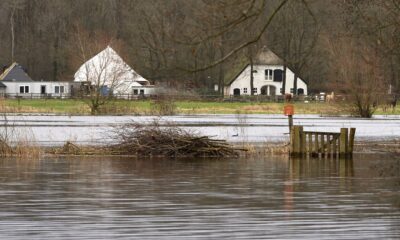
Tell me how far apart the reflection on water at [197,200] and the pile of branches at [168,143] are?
230cm

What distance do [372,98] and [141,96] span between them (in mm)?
32949

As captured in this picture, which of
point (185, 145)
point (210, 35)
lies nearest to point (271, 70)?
point (185, 145)

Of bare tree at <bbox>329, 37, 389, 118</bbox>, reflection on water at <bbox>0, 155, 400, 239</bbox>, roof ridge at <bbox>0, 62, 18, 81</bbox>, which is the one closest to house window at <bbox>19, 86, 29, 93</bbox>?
roof ridge at <bbox>0, 62, 18, 81</bbox>

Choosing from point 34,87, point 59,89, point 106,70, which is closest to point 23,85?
A: point 34,87

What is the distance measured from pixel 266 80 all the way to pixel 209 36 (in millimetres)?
105970

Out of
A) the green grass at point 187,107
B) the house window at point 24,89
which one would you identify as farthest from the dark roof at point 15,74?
the green grass at point 187,107

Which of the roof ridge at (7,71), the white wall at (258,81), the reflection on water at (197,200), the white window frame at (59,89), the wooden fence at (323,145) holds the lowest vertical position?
the reflection on water at (197,200)

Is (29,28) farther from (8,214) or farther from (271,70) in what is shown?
(8,214)

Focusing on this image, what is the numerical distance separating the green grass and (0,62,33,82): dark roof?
1562cm

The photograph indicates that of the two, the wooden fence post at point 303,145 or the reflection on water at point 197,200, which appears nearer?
the reflection on water at point 197,200

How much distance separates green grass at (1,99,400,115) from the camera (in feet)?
245

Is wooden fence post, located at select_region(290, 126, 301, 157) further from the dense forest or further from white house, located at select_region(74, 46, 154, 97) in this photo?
white house, located at select_region(74, 46, 154, 97)

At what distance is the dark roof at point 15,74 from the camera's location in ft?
372

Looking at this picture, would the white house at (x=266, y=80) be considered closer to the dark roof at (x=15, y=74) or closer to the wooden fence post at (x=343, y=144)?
the dark roof at (x=15, y=74)
